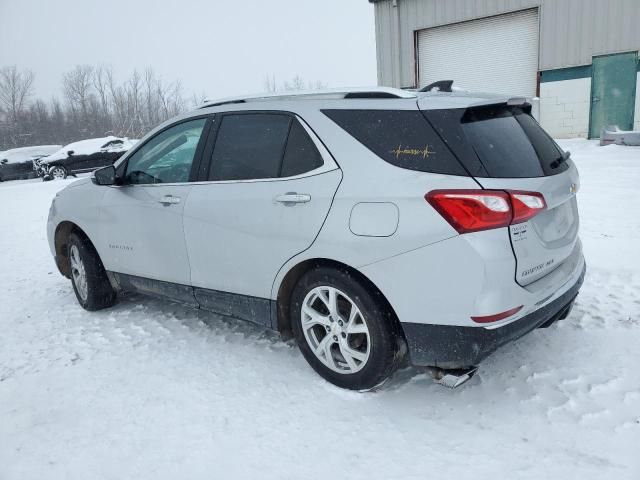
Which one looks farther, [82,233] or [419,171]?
[82,233]

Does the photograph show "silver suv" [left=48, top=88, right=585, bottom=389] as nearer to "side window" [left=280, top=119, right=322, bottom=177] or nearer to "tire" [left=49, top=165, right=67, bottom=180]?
"side window" [left=280, top=119, right=322, bottom=177]

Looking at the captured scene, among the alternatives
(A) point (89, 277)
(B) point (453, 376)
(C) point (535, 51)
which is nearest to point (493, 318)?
(B) point (453, 376)

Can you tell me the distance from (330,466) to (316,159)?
5.32 feet

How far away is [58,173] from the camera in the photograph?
19875 millimetres

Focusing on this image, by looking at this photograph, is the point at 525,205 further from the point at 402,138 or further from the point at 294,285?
the point at 294,285

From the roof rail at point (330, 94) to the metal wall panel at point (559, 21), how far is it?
15.7 m

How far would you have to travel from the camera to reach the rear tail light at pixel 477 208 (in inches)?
93.4

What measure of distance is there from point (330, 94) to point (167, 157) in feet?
4.91

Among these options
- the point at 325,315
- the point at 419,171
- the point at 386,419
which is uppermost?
the point at 419,171

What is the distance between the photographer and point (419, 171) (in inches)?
100.0

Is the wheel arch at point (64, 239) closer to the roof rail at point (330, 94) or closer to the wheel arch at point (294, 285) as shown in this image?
the roof rail at point (330, 94)

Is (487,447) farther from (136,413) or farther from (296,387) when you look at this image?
A: (136,413)

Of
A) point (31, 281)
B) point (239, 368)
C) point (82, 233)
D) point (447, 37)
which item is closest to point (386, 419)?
point (239, 368)

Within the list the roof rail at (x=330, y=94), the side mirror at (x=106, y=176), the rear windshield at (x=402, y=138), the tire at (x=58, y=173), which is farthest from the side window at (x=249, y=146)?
the tire at (x=58, y=173)
